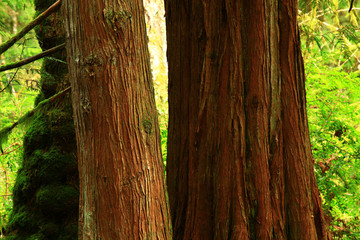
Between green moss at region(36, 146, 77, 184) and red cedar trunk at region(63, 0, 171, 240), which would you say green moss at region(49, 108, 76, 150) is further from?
red cedar trunk at region(63, 0, 171, 240)

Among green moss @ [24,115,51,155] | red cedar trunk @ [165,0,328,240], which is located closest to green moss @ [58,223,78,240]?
green moss @ [24,115,51,155]

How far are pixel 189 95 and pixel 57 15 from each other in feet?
6.84

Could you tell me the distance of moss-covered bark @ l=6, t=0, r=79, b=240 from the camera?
3580 millimetres

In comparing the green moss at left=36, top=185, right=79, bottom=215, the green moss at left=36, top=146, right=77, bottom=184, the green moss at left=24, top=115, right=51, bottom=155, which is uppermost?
the green moss at left=24, top=115, right=51, bottom=155

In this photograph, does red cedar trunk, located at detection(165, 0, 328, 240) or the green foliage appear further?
the green foliage

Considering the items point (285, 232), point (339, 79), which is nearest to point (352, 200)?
point (339, 79)

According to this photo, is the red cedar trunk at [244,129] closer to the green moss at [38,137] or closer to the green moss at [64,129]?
the green moss at [64,129]

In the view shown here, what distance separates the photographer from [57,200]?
11.7ft

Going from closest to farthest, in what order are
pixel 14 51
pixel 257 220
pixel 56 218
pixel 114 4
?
pixel 114 4, pixel 257 220, pixel 56 218, pixel 14 51

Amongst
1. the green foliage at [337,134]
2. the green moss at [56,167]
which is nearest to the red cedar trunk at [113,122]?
the green moss at [56,167]

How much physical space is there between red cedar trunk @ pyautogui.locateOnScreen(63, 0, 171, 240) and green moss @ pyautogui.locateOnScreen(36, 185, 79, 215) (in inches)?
58.4

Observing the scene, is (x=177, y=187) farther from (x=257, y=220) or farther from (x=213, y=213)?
(x=257, y=220)

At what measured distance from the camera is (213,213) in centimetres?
275

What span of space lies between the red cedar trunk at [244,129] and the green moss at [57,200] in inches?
47.8
